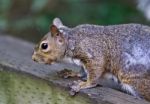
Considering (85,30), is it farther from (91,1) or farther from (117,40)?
(91,1)

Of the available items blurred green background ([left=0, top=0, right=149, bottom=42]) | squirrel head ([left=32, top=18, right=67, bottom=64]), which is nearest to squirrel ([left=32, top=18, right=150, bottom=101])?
squirrel head ([left=32, top=18, right=67, bottom=64])

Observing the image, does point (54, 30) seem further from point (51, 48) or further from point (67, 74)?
point (67, 74)

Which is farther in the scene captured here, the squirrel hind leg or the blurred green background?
the blurred green background

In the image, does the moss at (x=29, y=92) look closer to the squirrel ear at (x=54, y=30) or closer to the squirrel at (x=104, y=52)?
the squirrel at (x=104, y=52)

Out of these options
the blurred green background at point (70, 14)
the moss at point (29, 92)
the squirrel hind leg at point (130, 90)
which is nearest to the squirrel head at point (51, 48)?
the moss at point (29, 92)

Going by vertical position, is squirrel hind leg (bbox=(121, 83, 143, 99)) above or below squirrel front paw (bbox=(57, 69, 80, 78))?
below

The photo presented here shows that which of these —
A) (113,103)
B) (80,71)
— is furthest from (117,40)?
(113,103)

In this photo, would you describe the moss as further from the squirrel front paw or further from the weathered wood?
the squirrel front paw
